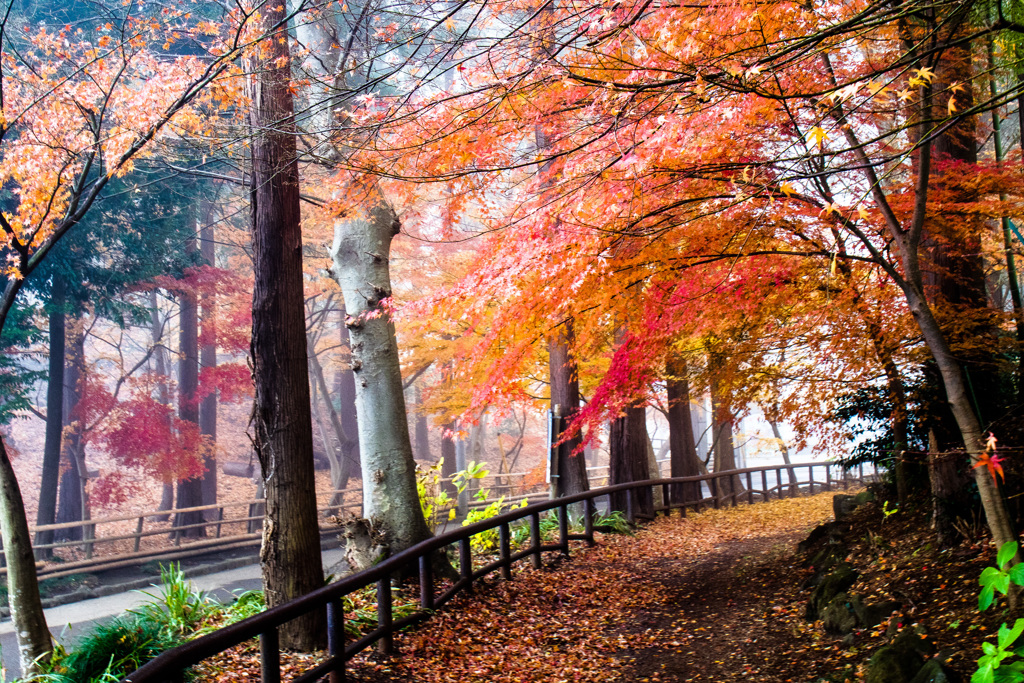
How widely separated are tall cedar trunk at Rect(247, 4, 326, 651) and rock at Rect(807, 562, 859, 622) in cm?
425

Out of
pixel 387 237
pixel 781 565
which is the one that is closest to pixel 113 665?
pixel 387 237

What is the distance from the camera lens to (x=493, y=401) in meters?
8.17

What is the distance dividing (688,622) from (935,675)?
2.95 m

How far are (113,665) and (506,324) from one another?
4143 millimetres

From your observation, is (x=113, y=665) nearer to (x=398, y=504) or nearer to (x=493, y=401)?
(x=398, y=504)

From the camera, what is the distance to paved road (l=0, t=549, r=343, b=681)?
10.5m

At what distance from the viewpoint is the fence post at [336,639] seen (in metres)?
4.51

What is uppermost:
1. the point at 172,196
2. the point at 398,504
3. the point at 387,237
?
the point at 172,196

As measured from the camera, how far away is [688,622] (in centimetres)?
640

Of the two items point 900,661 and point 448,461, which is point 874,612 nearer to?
point 900,661

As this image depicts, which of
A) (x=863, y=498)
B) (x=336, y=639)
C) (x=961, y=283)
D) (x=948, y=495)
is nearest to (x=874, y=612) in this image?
(x=948, y=495)

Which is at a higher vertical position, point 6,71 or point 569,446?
point 6,71

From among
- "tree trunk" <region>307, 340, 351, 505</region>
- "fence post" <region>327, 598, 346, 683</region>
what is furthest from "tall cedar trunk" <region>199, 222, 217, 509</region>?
"fence post" <region>327, 598, 346, 683</region>

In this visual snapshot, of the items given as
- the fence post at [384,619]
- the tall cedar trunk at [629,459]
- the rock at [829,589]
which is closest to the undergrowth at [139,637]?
the fence post at [384,619]
